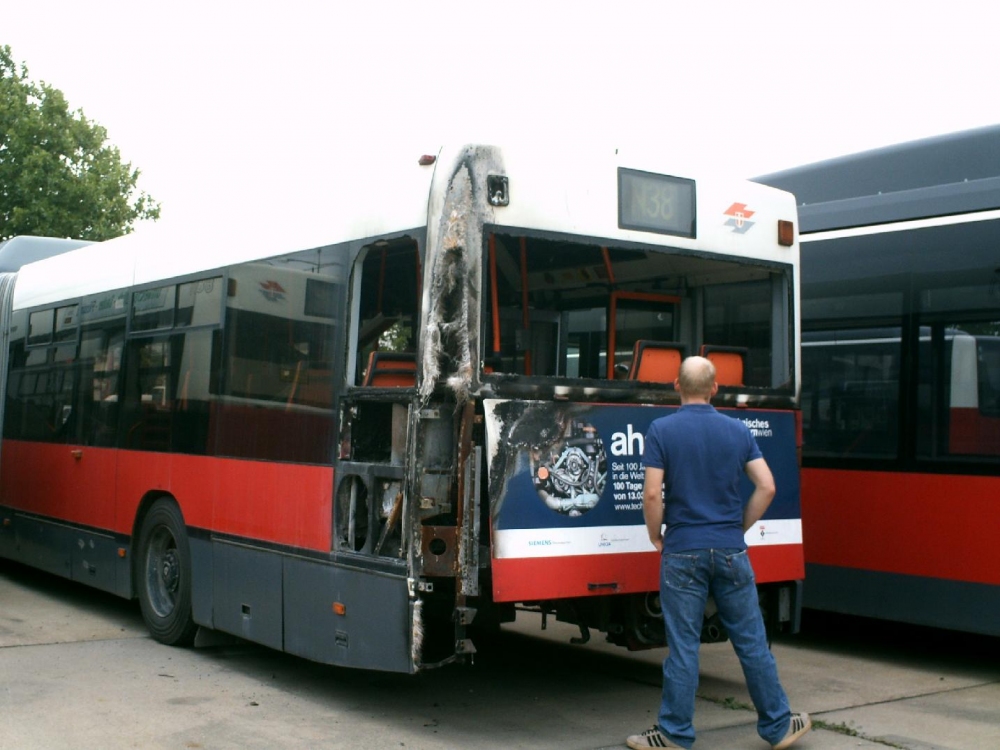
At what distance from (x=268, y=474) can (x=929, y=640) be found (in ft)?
18.9

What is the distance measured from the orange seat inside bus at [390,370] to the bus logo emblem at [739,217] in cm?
213

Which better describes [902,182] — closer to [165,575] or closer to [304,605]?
[304,605]

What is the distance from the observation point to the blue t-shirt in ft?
19.6

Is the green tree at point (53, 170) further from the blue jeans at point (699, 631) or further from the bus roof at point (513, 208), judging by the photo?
the blue jeans at point (699, 631)

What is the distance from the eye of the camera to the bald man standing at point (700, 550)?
5.95 metres

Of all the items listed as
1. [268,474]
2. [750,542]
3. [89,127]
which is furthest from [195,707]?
[89,127]

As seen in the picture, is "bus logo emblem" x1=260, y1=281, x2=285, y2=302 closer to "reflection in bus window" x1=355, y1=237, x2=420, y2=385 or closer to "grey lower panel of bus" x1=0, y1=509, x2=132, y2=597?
"reflection in bus window" x1=355, y1=237, x2=420, y2=385

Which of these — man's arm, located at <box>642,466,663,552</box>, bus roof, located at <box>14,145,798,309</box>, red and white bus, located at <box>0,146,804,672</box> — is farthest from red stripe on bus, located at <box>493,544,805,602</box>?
bus roof, located at <box>14,145,798,309</box>

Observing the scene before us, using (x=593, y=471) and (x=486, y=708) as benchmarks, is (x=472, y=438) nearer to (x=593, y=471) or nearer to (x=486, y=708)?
(x=593, y=471)

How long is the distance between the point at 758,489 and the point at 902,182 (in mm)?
3983

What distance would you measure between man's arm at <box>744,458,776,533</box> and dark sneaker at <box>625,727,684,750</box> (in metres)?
1.07

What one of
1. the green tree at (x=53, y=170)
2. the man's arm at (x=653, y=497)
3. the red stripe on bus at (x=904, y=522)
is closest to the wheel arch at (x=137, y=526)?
the man's arm at (x=653, y=497)

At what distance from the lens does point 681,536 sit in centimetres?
601

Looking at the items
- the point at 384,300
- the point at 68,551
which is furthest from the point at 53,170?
the point at 384,300
